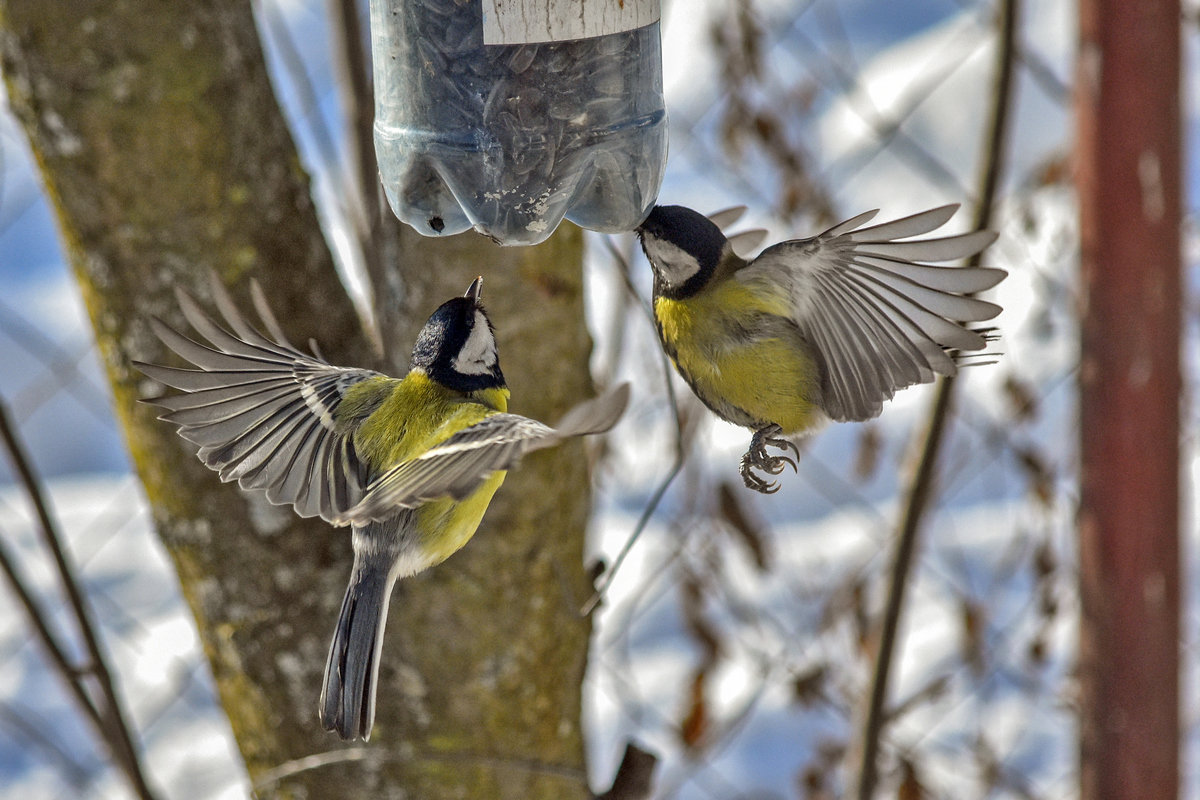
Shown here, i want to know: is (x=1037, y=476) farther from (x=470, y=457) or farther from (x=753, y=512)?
(x=470, y=457)

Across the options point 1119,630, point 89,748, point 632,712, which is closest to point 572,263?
point 1119,630

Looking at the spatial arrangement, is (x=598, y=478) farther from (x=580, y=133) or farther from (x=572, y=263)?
(x=580, y=133)

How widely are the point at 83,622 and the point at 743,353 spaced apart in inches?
39.1

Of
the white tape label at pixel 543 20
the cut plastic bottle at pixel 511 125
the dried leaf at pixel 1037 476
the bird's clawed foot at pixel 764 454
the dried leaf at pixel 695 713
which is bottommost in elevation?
the dried leaf at pixel 695 713

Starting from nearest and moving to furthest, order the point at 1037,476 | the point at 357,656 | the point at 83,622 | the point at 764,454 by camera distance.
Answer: the point at 357,656 < the point at 764,454 < the point at 83,622 < the point at 1037,476

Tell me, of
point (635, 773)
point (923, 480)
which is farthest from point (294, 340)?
point (923, 480)

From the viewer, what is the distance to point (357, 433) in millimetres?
→ 1311

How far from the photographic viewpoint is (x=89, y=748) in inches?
107

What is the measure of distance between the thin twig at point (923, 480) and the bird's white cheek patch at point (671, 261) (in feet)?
1.63

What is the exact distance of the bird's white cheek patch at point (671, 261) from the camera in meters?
1.15

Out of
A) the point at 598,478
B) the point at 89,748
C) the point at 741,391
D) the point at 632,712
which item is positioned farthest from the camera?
the point at 89,748

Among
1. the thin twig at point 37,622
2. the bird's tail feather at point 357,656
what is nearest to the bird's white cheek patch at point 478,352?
the bird's tail feather at point 357,656

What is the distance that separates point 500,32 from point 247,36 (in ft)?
1.77

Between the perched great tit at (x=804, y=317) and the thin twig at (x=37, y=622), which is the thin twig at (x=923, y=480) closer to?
the perched great tit at (x=804, y=317)
